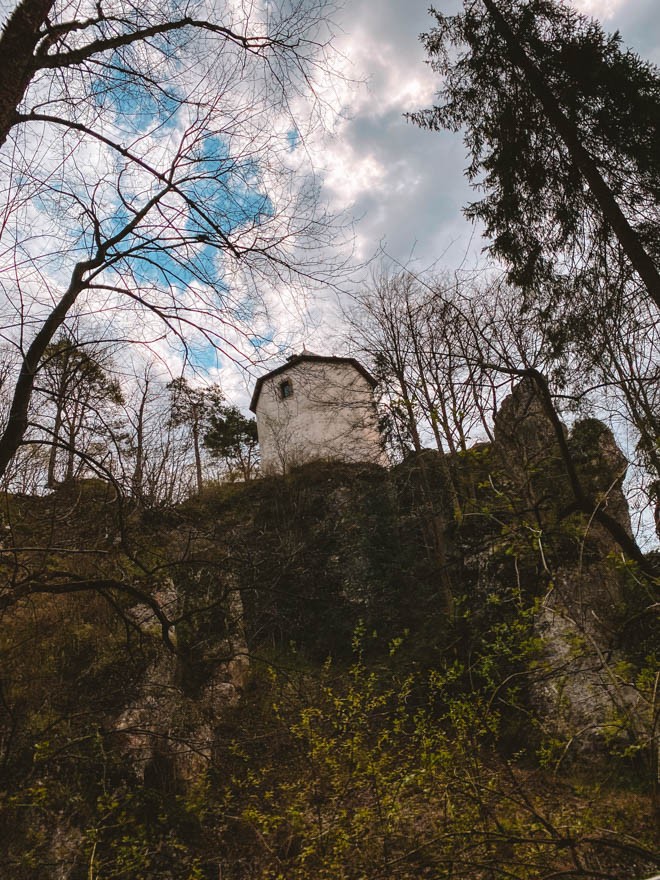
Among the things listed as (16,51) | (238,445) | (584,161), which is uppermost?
(238,445)

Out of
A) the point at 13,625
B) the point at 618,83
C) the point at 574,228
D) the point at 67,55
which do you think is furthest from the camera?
the point at 13,625

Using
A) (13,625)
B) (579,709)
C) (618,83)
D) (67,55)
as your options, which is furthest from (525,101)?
(13,625)

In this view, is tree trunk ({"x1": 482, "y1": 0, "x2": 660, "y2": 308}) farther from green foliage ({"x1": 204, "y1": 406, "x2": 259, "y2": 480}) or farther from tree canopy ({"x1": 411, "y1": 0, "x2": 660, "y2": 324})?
green foliage ({"x1": 204, "y1": 406, "x2": 259, "y2": 480})

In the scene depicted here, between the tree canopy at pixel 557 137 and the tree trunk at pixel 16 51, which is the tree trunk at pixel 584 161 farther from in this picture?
the tree trunk at pixel 16 51

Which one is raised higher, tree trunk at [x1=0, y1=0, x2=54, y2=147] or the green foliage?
the green foliage

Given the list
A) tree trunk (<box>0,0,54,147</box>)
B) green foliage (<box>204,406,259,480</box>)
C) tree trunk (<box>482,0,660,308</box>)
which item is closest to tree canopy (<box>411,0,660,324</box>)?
tree trunk (<box>482,0,660,308</box>)

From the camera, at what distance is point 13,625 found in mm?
7039

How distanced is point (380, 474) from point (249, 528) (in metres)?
5.52

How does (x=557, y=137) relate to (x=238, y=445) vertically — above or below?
below

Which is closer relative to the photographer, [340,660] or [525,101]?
[525,101]

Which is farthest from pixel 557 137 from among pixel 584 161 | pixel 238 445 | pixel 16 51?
pixel 238 445

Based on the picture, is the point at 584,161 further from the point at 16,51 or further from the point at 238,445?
the point at 238,445

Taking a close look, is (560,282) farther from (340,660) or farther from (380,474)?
(380,474)

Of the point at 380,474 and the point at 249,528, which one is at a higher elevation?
the point at 380,474
